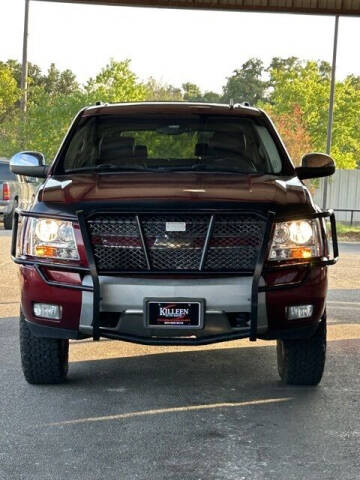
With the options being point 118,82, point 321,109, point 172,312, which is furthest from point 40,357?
point 321,109

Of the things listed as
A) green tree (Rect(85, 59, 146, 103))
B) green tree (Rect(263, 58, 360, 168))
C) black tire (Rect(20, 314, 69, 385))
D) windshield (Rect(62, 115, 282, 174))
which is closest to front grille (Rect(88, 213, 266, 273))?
black tire (Rect(20, 314, 69, 385))

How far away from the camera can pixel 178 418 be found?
4938mm

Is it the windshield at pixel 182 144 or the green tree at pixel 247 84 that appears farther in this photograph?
the green tree at pixel 247 84

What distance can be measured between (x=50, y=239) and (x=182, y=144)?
2.24 m

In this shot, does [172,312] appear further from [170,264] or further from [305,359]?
[305,359]

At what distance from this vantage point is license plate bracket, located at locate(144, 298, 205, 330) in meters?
4.96

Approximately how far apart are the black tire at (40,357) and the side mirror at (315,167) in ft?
7.58

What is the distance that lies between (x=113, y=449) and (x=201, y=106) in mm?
3251

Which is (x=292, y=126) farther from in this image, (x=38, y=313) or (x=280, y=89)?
(x=38, y=313)

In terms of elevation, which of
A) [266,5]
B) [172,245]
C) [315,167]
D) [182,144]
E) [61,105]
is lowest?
[172,245]

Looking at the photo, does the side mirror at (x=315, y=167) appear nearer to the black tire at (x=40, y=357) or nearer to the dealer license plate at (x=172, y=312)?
the dealer license plate at (x=172, y=312)

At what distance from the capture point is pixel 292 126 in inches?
1726

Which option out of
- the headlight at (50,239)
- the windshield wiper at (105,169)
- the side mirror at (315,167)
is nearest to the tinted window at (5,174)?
the side mirror at (315,167)

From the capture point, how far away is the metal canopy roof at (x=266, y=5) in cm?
1542
